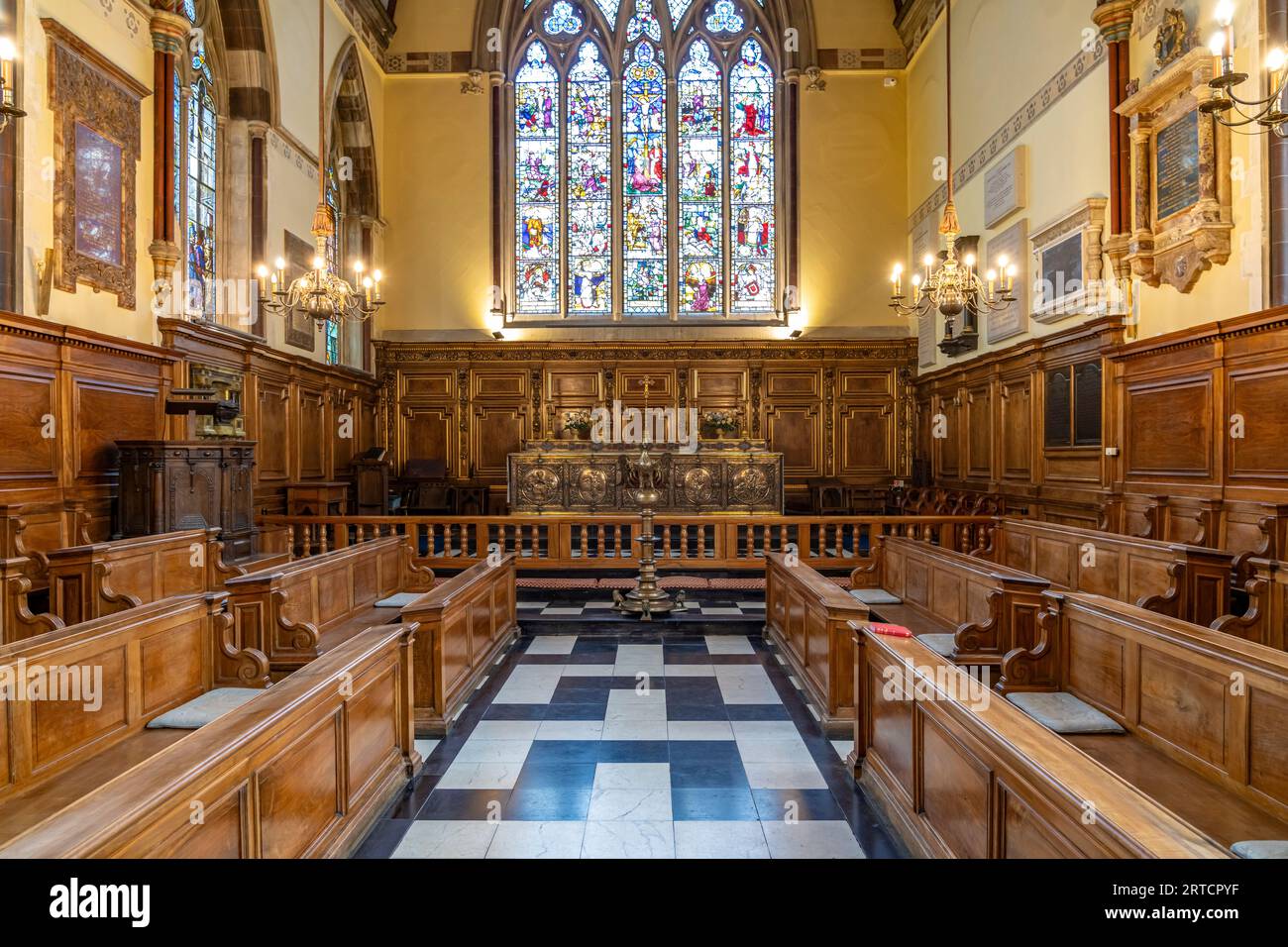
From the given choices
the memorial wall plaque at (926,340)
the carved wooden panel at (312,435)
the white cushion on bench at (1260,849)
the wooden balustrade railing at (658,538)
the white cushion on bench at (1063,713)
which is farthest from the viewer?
the memorial wall plaque at (926,340)

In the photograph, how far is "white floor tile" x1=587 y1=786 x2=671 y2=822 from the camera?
10.8 feet

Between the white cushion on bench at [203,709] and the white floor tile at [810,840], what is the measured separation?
7.84 ft

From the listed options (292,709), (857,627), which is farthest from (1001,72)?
(292,709)

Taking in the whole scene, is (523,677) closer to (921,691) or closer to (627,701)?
(627,701)

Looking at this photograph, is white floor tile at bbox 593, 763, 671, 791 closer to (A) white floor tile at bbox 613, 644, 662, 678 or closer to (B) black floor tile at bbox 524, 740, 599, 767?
(B) black floor tile at bbox 524, 740, 599, 767

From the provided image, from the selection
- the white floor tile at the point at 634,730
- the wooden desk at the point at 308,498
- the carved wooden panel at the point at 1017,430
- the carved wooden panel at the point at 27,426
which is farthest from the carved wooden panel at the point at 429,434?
the white floor tile at the point at 634,730

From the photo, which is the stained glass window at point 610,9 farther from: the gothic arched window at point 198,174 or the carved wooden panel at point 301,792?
the carved wooden panel at point 301,792

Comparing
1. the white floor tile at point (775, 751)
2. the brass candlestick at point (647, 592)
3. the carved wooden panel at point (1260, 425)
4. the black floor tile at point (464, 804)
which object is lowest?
the white floor tile at point (775, 751)

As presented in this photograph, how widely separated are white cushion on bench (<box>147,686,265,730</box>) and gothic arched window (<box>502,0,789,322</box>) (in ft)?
39.8

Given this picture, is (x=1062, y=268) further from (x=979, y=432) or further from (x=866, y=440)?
(x=866, y=440)

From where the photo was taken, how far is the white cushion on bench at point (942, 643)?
15.2ft

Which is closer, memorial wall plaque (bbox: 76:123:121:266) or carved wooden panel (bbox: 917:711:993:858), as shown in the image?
carved wooden panel (bbox: 917:711:993:858)

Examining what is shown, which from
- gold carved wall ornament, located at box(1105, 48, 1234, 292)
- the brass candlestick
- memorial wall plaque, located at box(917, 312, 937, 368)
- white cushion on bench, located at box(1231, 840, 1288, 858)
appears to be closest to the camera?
white cushion on bench, located at box(1231, 840, 1288, 858)

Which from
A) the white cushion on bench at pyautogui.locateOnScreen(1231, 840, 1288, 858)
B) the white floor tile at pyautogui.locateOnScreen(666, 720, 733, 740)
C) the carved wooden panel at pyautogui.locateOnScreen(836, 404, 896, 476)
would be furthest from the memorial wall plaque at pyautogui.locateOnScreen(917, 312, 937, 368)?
the white cushion on bench at pyautogui.locateOnScreen(1231, 840, 1288, 858)
